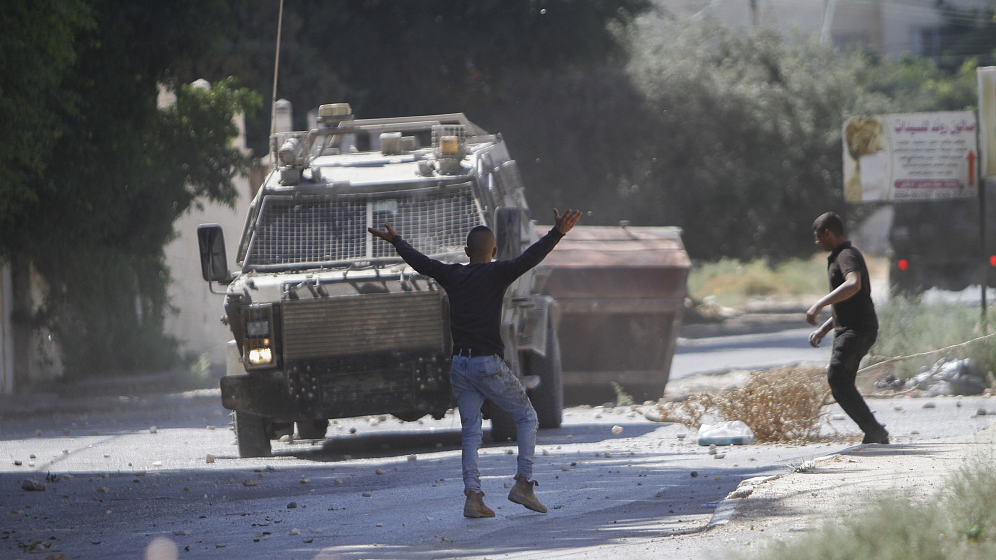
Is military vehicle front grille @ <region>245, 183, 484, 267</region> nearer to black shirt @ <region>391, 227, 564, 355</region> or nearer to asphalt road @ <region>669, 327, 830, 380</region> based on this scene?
black shirt @ <region>391, 227, 564, 355</region>

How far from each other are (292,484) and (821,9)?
63.8m

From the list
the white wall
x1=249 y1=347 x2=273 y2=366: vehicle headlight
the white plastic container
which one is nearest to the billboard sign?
the white plastic container

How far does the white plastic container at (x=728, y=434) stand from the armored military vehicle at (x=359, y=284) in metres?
1.58

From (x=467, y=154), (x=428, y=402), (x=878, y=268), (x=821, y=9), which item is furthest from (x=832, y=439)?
(x=821, y=9)

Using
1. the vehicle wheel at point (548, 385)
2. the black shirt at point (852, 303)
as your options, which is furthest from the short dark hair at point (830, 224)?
the vehicle wheel at point (548, 385)

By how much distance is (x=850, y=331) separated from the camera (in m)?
9.02

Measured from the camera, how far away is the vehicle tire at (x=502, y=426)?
10711 millimetres

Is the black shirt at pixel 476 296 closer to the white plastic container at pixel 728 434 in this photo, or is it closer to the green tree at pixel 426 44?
the white plastic container at pixel 728 434

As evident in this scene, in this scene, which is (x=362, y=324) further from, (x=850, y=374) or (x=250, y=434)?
(x=850, y=374)

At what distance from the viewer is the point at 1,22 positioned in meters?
9.98

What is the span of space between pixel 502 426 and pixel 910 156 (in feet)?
27.1

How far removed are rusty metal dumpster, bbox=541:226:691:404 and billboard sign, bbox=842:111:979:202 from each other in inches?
126

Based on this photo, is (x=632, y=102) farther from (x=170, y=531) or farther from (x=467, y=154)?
(x=170, y=531)

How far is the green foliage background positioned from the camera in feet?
54.1
